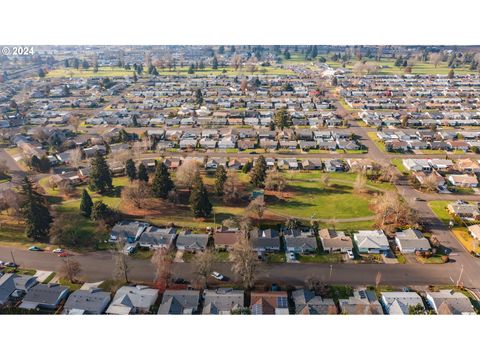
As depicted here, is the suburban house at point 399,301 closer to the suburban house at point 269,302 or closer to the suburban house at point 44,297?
the suburban house at point 269,302

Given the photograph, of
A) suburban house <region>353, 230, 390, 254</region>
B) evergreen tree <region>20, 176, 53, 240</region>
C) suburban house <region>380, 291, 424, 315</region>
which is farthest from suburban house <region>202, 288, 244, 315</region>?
evergreen tree <region>20, 176, 53, 240</region>

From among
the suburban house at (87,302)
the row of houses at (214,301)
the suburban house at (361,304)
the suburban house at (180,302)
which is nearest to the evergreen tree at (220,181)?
the row of houses at (214,301)

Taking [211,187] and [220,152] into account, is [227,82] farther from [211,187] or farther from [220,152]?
[211,187]

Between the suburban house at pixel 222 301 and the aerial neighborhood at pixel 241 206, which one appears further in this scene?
the aerial neighborhood at pixel 241 206

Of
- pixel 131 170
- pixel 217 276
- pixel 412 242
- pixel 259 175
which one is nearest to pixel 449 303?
pixel 412 242

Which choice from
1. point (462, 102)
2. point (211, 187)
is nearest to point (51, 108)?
point (211, 187)

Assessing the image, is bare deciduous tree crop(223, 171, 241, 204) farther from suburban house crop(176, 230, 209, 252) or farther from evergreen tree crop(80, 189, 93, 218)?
evergreen tree crop(80, 189, 93, 218)

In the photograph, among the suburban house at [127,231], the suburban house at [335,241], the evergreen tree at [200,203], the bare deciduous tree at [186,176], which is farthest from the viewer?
the bare deciduous tree at [186,176]

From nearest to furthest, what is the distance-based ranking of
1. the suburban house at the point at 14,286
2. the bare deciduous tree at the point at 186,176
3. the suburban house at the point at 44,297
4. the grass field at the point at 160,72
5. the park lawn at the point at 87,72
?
the suburban house at the point at 44,297 < the suburban house at the point at 14,286 < the bare deciduous tree at the point at 186,176 < the park lawn at the point at 87,72 < the grass field at the point at 160,72
